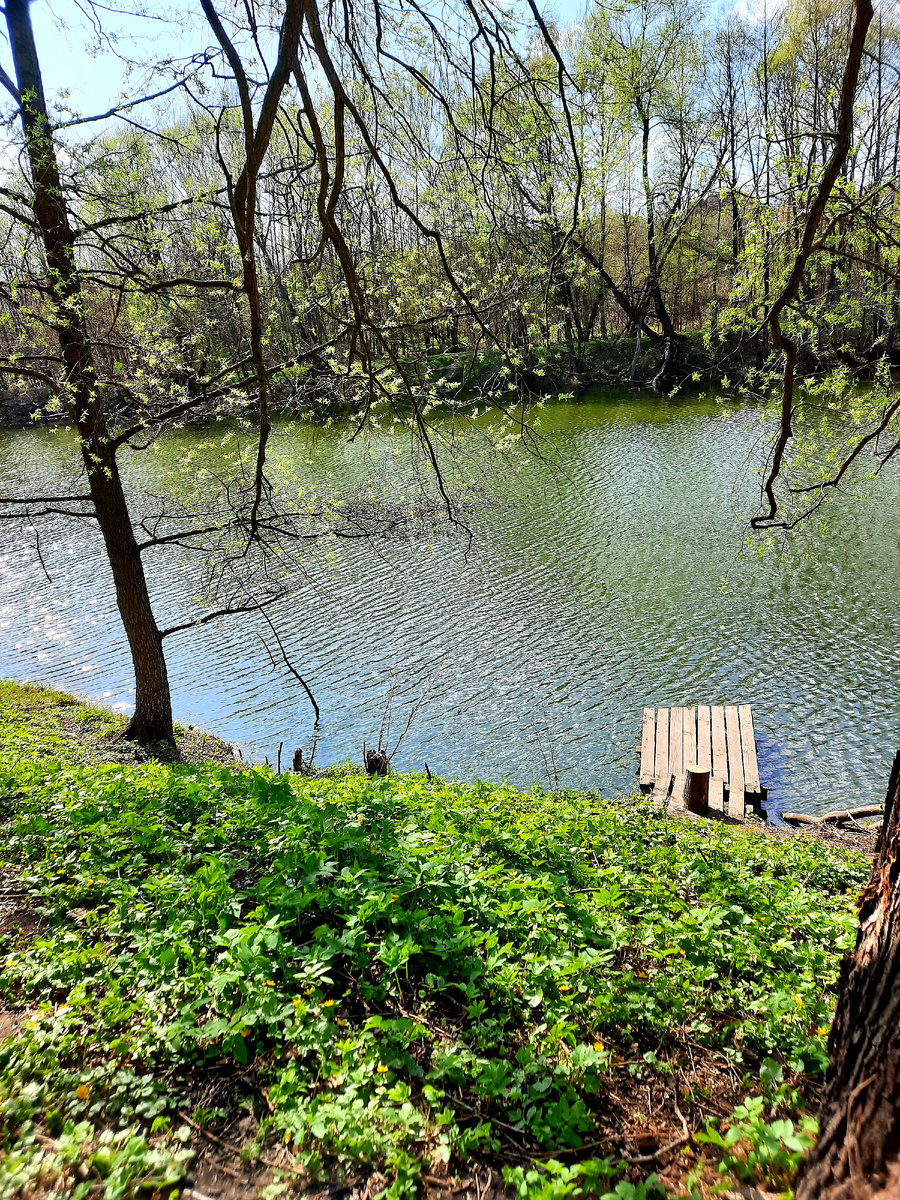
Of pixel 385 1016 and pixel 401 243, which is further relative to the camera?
pixel 401 243

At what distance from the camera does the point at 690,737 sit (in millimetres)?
9023

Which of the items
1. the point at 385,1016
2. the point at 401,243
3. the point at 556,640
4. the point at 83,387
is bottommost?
the point at 556,640

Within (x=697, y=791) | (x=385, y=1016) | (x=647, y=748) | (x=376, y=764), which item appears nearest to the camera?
(x=385, y=1016)

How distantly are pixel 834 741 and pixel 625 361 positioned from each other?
2717cm

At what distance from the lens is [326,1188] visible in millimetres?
1969

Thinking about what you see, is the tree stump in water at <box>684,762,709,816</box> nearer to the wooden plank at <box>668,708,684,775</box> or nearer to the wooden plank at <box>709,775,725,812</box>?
the wooden plank at <box>709,775,725,812</box>

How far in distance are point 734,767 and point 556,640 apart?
416cm

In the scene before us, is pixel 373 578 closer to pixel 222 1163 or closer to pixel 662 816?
pixel 662 816

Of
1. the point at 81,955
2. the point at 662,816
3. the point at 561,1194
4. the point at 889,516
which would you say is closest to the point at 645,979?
the point at 561,1194

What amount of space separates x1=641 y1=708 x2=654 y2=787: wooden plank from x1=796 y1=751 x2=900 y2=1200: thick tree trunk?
6.91 metres

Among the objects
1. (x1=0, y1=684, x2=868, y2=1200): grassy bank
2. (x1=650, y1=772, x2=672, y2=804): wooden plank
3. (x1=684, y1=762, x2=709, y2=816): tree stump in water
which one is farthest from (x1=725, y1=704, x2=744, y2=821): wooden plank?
(x1=0, y1=684, x2=868, y2=1200): grassy bank

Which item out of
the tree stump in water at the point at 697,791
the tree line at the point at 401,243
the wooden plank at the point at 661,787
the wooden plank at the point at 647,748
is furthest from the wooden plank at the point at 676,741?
the tree line at the point at 401,243

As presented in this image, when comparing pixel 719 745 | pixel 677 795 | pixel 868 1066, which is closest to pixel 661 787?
pixel 677 795

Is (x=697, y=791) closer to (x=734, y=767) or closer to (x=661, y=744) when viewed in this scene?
(x=734, y=767)
